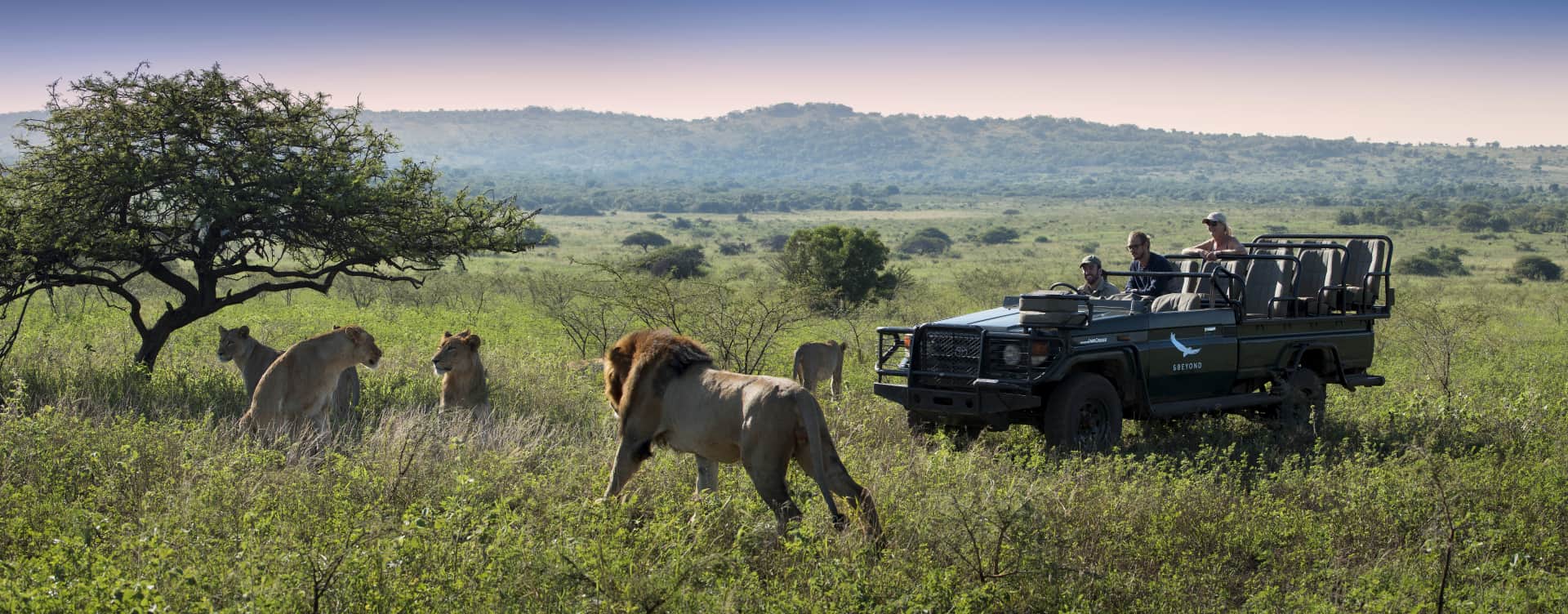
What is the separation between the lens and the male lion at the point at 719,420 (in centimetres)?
654

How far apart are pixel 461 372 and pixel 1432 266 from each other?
138 feet

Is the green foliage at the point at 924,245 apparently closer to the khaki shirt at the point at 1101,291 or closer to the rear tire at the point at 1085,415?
the khaki shirt at the point at 1101,291

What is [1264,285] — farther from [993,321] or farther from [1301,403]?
[993,321]

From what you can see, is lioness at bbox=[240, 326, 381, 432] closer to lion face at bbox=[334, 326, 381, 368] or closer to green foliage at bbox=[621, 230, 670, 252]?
lion face at bbox=[334, 326, 381, 368]

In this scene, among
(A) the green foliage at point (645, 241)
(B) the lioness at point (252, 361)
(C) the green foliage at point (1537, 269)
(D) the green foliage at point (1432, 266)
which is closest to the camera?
(B) the lioness at point (252, 361)

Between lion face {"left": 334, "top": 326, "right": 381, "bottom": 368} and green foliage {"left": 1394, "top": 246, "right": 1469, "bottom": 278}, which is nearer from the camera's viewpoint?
lion face {"left": 334, "top": 326, "right": 381, "bottom": 368}

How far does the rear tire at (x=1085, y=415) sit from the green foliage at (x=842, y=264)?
1708 centimetres

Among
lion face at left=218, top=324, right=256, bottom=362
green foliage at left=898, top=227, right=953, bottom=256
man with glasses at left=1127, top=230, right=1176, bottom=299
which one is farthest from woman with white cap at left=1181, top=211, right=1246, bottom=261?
green foliage at left=898, top=227, right=953, bottom=256

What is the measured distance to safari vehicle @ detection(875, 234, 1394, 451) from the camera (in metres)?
9.28

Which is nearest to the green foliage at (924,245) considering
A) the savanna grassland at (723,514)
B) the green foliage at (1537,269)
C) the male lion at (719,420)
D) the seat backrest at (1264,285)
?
the green foliage at (1537,269)

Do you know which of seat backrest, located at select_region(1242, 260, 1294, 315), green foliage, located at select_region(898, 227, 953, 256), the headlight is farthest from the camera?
green foliage, located at select_region(898, 227, 953, 256)

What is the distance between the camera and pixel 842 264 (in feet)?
89.6

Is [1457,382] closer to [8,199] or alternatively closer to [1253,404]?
[1253,404]

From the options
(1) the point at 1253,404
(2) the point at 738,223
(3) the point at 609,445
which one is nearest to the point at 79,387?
(3) the point at 609,445
